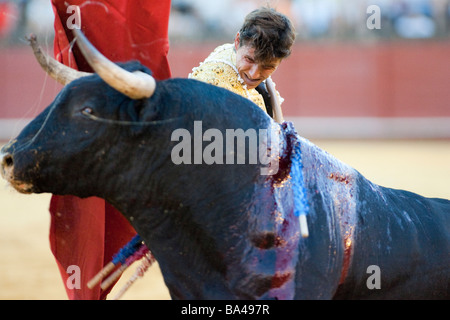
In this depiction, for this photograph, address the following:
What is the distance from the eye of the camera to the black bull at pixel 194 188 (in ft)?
6.82

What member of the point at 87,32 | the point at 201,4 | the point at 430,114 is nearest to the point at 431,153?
the point at 430,114

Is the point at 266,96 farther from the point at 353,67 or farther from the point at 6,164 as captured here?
the point at 353,67

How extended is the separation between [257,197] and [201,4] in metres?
13.8

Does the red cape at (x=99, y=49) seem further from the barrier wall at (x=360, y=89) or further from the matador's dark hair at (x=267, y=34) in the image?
the barrier wall at (x=360, y=89)

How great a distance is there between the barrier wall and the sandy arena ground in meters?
0.84

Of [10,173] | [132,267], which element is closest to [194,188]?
[10,173]

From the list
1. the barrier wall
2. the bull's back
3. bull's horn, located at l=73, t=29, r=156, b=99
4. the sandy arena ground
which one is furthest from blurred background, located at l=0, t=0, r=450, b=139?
bull's horn, located at l=73, t=29, r=156, b=99

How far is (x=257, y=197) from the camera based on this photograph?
6.94 ft

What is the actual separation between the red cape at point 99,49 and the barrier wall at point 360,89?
39.6ft

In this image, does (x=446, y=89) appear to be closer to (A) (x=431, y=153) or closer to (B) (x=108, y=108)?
(A) (x=431, y=153)

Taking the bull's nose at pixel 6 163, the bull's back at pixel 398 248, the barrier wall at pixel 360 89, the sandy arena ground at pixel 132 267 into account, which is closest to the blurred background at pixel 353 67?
the barrier wall at pixel 360 89

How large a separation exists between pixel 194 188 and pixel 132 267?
343 centimetres

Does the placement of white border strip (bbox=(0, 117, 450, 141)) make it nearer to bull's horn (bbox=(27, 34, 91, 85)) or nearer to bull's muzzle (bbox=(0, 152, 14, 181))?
bull's horn (bbox=(27, 34, 91, 85))
